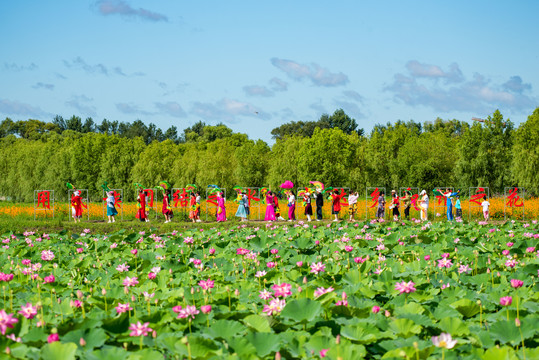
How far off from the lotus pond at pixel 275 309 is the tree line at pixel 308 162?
28.3m

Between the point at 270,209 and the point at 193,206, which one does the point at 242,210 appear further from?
the point at 193,206

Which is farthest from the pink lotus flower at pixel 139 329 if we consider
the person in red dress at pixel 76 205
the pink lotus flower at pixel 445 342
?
the person in red dress at pixel 76 205

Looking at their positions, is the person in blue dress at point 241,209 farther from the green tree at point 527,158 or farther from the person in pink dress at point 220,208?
the green tree at point 527,158

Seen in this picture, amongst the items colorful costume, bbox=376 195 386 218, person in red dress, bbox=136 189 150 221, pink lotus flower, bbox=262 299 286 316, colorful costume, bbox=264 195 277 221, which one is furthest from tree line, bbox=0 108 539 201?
pink lotus flower, bbox=262 299 286 316

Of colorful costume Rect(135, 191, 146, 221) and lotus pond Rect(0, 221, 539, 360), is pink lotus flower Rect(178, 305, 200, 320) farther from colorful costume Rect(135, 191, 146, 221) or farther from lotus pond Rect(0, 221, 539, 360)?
colorful costume Rect(135, 191, 146, 221)

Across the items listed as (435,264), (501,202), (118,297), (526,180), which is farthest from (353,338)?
(526,180)

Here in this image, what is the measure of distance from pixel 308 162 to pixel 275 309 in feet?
114

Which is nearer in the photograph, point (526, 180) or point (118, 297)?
point (118, 297)

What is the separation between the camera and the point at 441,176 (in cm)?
4178

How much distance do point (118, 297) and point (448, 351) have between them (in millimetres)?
2300

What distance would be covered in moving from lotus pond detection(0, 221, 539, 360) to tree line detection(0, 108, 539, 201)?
28.3 metres

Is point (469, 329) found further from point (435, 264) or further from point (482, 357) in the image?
point (435, 264)

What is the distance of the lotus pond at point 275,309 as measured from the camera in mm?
2787

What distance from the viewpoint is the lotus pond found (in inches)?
110
